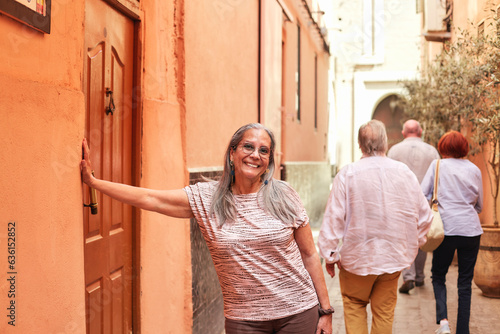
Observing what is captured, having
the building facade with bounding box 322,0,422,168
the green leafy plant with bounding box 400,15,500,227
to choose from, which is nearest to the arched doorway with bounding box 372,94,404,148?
the building facade with bounding box 322,0,422,168

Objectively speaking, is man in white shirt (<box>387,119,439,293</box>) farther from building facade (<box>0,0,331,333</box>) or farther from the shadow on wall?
the shadow on wall

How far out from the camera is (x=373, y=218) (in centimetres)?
442

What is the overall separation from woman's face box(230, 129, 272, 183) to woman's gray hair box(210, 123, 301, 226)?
0.09 feet

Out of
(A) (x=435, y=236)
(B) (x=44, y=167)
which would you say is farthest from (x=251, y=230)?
(A) (x=435, y=236)

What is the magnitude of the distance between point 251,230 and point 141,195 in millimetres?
487

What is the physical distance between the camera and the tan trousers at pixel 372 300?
4.43 metres

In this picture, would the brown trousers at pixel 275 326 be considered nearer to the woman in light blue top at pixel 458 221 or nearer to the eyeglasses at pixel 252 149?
the eyeglasses at pixel 252 149

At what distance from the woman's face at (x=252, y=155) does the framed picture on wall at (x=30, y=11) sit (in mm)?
933

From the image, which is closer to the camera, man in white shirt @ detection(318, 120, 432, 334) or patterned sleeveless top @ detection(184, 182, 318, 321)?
patterned sleeveless top @ detection(184, 182, 318, 321)

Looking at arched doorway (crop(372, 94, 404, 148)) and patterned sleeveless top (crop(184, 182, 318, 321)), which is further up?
arched doorway (crop(372, 94, 404, 148))

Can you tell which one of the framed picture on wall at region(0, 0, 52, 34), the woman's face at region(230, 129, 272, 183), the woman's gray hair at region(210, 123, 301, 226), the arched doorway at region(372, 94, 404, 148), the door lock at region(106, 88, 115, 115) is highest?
the arched doorway at region(372, 94, 404, 148)

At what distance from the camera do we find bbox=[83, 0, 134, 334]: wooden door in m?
3.42

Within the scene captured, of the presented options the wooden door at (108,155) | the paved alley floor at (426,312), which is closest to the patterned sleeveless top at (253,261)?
the wooden door at (108,155)

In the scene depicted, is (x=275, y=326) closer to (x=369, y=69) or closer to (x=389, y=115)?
(x=369, y=69)
